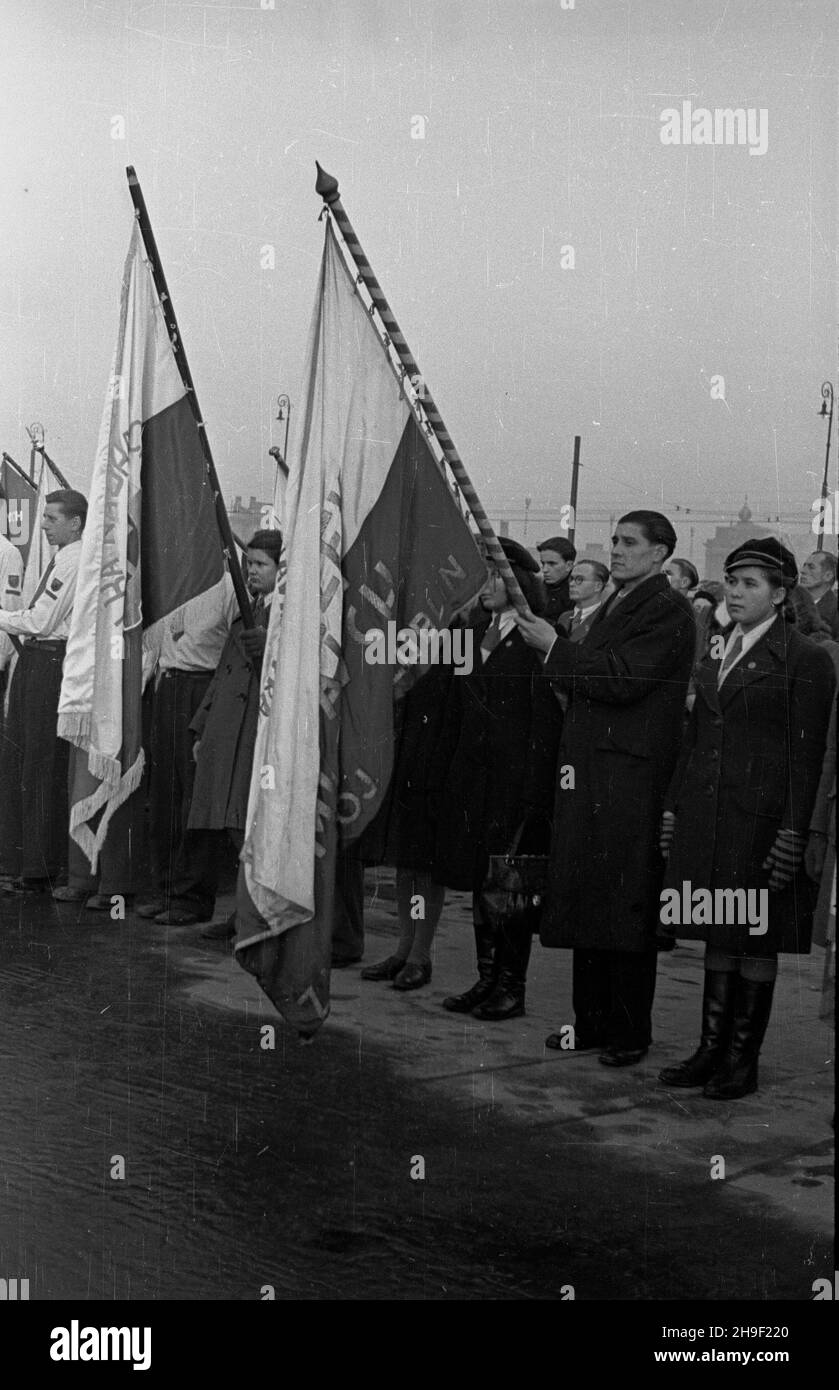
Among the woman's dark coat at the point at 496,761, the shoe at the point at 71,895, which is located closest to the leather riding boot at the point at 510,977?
the woman's dark coat at the point at 496,761

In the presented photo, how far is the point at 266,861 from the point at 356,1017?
1.34 metres

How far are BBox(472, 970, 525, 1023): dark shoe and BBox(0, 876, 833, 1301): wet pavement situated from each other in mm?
96

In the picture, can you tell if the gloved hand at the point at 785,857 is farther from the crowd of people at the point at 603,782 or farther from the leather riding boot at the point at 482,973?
the leather riding boot at the point at 482,973

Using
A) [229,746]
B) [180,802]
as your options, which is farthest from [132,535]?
[180,802]

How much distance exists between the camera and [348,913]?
21.9 feet

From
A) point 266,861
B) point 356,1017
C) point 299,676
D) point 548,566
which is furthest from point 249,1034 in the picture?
point 548,566

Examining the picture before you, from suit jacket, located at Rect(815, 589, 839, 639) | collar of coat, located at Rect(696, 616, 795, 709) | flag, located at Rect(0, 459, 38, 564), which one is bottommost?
collar of coat, located at Rect(696, 616, 795, 709)

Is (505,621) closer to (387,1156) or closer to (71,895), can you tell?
(387,1156)

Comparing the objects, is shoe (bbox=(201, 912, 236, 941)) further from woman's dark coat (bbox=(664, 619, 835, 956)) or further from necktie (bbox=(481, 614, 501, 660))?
woman's dark coat (bbox=(664, 619, 835, 956))

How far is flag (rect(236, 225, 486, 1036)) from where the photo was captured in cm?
463

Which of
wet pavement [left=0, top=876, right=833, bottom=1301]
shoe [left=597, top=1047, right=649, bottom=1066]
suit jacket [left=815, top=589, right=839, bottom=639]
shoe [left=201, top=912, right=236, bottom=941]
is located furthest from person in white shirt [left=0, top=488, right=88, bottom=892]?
shoe [left=597, top=1047, right=649, bottom=1066]

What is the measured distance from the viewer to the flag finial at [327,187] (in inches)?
178

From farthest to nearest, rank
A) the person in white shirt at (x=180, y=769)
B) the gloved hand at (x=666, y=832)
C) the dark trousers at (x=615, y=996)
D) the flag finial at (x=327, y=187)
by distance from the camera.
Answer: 1. the person in white shirt at (x=180, y=769)
2. the dark trousers at (x=615, y=996)
3. the gloved hand at (x=666, y=832)
4. the flag finial at (x=327, y=187)

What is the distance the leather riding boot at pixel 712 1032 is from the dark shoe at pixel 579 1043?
19.0 inches
